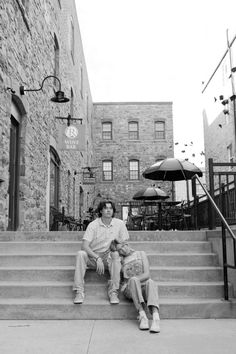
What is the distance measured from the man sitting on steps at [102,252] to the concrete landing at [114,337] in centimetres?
41

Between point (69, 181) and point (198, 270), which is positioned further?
point (69, 181)

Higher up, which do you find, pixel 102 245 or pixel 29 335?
pixel 102 245

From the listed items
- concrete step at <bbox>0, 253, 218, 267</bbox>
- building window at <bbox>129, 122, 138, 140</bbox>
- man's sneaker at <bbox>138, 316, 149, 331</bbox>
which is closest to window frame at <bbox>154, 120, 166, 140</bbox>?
building window at <bbox>129, 122, 138, 140</bbox>

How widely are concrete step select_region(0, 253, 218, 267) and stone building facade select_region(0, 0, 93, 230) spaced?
1933 mm

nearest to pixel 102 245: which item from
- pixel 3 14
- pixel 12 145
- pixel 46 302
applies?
pixel 46 302

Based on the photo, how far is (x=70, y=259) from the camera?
5895 millimetres

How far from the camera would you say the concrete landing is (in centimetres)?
359

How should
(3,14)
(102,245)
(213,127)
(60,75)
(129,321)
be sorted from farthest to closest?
(213,127), (60,75), (3,14), (102,245), (129,321)

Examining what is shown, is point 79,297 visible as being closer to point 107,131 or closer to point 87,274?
point 87,274

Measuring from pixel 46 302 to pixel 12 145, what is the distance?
4660 mm

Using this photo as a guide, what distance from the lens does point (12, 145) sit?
8758 millimetres

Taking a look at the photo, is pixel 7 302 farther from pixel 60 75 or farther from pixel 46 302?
pixel 60 75

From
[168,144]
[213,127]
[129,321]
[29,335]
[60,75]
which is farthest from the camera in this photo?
[168,144]

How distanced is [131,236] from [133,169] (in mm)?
23754
